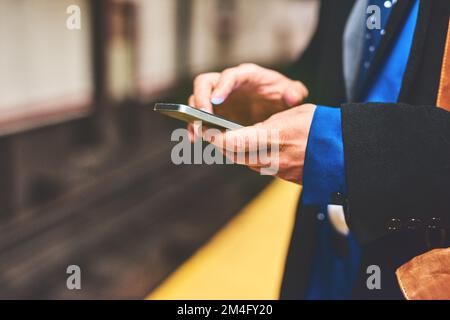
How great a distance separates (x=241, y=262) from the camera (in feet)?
7.84

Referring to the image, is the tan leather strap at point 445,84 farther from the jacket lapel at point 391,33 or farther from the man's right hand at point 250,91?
the man's right hand at point 250,91

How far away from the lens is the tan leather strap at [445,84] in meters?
0.77

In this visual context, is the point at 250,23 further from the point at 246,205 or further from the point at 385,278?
the point at 385,278

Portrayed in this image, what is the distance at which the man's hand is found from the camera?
737mm

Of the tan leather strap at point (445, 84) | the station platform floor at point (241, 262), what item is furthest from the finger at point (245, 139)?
the station platform floor at point (241, 262)

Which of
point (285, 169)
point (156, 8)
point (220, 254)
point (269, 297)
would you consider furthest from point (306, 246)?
point (156, 8)

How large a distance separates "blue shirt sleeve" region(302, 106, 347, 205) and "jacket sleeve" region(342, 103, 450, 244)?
0.02 m

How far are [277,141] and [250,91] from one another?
12.0 inches

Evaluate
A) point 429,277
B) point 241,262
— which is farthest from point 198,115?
point 241,262

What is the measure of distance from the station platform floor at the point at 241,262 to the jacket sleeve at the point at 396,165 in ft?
3.71

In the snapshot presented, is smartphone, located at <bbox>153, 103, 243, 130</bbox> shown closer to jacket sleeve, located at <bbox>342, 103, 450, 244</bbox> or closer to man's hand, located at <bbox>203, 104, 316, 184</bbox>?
man's hand, located at <bbox>203, 104, 316, 184</bbox>

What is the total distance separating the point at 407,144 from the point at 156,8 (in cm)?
286

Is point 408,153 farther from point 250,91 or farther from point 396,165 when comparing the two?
point 250,91

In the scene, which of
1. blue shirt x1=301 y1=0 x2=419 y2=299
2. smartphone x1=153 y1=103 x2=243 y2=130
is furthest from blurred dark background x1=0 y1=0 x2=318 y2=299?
smartphone x1=153 y1=103 x2=243 y2=130
